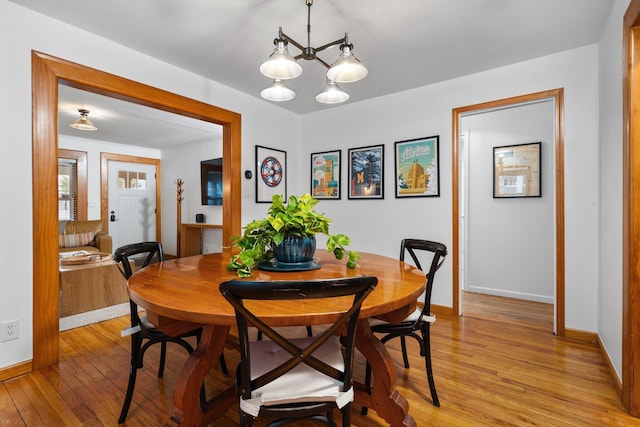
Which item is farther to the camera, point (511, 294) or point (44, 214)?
point (511, 294)

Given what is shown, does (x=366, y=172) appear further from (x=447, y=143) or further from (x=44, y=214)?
(x=44, y=214)

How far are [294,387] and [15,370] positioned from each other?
2055 millimetres

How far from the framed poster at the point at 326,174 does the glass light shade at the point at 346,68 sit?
205cm

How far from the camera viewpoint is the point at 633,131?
162cm

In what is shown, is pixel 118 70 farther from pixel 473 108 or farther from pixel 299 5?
pixel 473 108

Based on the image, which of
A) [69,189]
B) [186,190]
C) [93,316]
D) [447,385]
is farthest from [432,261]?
[69,189]

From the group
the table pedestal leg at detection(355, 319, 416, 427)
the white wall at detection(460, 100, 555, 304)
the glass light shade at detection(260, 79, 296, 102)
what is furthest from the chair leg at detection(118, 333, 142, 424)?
the white wall at detection(460, 100, 555, 304)

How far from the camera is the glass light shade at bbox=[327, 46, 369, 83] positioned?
1747 mm

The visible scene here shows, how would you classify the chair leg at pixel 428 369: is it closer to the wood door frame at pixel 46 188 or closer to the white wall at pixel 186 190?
the wood door frame at pixel 46 188

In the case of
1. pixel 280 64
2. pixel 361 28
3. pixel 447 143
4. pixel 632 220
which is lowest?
pixel 632 220

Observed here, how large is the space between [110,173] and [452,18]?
6.36 meters

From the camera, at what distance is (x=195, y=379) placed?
1.27 meters

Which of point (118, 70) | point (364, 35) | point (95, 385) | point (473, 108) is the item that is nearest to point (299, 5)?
point (364, 35)

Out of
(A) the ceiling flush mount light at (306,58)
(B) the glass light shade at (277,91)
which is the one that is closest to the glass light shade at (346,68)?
(A) the ceiling flush mount light at (306,58)
